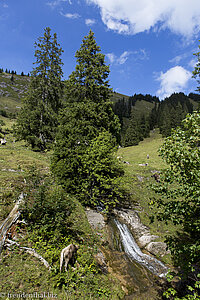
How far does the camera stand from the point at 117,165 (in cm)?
1318

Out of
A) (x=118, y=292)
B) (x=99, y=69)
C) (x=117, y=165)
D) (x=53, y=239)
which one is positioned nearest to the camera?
(x=118, y=292)

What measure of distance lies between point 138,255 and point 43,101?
23.1 meters

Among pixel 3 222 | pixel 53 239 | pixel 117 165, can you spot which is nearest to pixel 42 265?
pixel 53 239

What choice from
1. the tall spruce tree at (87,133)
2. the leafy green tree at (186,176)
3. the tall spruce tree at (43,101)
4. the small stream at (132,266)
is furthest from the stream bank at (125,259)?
the tall spruce tree at (43,101)

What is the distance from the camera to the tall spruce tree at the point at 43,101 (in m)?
22.8

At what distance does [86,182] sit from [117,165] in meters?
2.91

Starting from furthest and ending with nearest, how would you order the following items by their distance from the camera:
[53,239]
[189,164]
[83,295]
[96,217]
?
[96,217] < [53,239] < [83,295] < [189,164]

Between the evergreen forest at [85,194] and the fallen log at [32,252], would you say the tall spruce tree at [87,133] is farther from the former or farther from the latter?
the fallen log at [32,252]

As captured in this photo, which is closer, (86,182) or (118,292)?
(118,292)

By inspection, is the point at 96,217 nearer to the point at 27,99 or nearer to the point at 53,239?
the point at 53,239

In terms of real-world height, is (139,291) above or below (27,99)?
below

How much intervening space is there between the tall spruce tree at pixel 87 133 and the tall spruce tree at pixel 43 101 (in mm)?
7967

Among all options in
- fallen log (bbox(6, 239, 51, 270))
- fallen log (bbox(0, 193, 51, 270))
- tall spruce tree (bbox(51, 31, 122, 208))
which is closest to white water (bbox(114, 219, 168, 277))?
tall spruce tree (bbox(51, 31, 122, 208))

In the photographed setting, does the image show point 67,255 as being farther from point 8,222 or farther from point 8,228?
point 8,222
